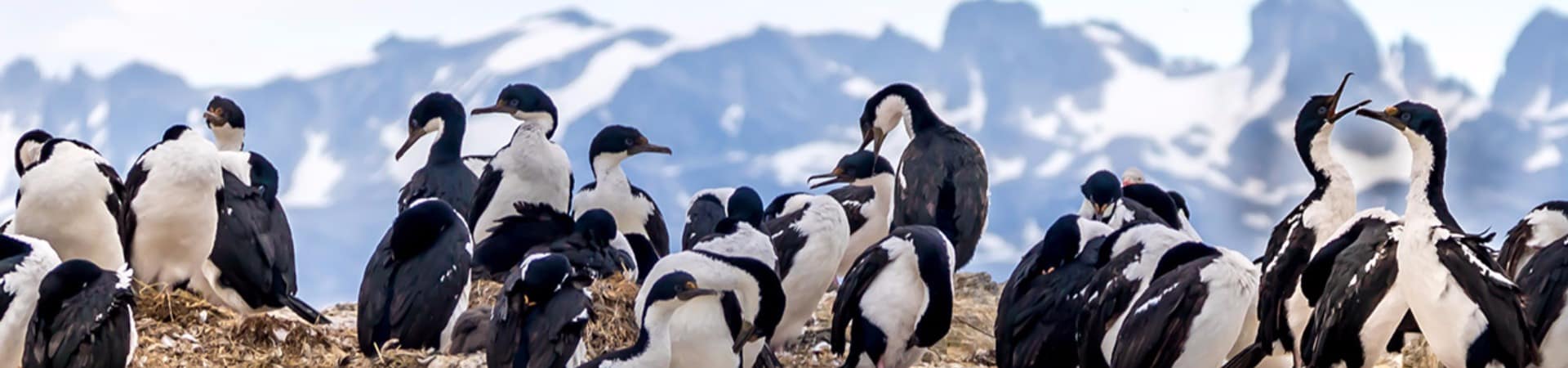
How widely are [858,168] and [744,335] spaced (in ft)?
17.0

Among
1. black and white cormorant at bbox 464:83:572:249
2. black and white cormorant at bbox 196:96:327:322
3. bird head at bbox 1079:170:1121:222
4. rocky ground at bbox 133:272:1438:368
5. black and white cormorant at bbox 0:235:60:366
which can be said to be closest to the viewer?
black and white cormorant at bbox 0:235:60:366

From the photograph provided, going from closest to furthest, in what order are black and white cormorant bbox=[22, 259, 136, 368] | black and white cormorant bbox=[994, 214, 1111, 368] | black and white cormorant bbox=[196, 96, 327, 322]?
black and white cormorant bbox=[22, 259, 136, 368] < black and white cormorant bbox=[994, 214, 1111, 368] < black and white cormorant bbox=[196, 96, 327, 322]

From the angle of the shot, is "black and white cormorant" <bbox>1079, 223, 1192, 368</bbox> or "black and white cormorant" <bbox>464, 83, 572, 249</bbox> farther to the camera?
"black and white cormorant" <bbox>464, 83, 572, 249</bbox>

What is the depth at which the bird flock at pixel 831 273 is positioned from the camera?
31.0 feet

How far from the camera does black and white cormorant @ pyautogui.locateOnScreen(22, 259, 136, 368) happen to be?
9406 millimetres

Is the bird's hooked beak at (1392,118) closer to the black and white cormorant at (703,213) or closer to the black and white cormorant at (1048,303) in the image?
the black and white cormorant at (1048,303)

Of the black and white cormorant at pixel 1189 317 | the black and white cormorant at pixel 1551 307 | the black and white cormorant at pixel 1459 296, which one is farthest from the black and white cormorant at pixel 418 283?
the black and white cormorant at pixel 1551 307

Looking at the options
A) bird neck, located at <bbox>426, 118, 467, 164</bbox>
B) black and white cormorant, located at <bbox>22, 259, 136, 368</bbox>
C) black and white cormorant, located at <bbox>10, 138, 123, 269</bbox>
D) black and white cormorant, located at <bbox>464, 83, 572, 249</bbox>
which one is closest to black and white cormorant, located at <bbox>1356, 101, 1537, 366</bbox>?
black and white cormorant, located at <bbox>22, 259, 136, 368</bbox>

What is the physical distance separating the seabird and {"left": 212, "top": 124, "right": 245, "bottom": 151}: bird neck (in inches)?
307

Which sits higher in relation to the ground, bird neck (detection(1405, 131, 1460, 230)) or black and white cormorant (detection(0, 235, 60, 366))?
bird neck (detection(1405, 131, 1460, 230))

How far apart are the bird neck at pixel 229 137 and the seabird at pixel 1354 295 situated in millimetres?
7800

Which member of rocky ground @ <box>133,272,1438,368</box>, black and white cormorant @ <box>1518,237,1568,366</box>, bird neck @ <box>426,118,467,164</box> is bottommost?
rocky ground @ <box>133,272,1438,368</box>

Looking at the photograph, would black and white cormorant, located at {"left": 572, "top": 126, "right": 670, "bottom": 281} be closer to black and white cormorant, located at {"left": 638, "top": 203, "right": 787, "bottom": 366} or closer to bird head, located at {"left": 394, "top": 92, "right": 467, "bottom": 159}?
bird head, located at {"left": 394, "top": 92, "right": 467, "bottom": 159}

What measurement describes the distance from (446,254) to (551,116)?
4.45 m
